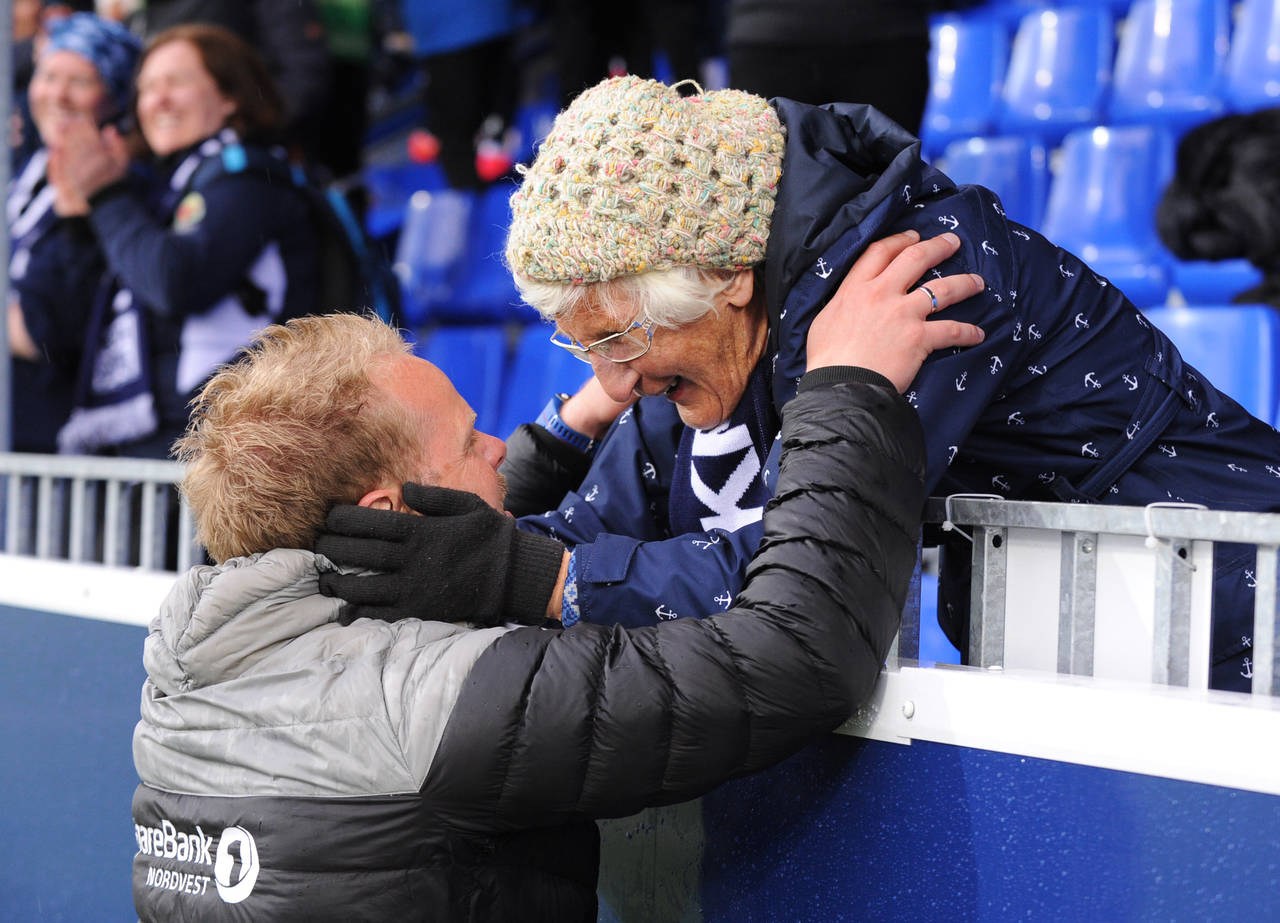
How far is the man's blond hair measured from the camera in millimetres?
1370

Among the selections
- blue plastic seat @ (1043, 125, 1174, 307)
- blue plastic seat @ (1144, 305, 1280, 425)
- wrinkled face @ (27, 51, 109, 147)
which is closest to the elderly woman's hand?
blue plastic seat @ (1144, 305, 1280, 425)

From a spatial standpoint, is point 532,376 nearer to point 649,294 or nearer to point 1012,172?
point 1012,172

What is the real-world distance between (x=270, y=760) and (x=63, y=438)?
3.03 m

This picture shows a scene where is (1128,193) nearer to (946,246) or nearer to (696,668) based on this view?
(946,246)

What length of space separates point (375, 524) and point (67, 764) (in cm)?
118

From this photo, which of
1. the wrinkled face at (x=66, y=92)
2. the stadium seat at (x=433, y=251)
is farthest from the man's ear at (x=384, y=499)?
the stadium seat at (x=433, y=251)

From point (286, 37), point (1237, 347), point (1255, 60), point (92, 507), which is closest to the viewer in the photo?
point (92, 507)

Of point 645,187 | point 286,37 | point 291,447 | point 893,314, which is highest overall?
point 286,37

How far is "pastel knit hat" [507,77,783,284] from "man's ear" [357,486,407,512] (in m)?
0.30

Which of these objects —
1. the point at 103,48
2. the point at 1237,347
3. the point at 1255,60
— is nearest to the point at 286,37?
the point at 103,48

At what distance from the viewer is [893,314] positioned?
1.37m

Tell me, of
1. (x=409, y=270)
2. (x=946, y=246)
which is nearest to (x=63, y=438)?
(x=409, y=270)

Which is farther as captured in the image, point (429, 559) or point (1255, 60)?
point (1255, 60)

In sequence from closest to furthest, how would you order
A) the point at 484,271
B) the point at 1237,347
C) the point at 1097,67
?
the point at 1237,347, the point at 1097,67, the point at 484,271
